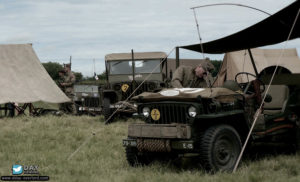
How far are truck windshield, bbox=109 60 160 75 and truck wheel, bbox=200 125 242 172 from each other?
6773 millimetres

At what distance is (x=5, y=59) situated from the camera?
42.3 feet

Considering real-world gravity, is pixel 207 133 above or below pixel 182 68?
below

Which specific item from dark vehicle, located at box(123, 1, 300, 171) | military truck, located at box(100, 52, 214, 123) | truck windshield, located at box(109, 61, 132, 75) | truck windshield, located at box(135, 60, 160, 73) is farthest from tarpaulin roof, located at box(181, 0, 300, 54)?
truck windshield, located at box(109, 61, 132, 75)

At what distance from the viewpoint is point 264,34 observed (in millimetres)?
6504

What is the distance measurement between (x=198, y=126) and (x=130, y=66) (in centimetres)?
697

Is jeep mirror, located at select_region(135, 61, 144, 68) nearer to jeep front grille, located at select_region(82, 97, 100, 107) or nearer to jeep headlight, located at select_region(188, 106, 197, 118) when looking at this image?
jeep front grille, located at select_region(82, 97, 100, 107)

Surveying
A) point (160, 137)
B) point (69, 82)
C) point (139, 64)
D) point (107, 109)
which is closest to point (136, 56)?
point (139, 64)

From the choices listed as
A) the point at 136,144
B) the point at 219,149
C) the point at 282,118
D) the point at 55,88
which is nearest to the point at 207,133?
the point at 219,149

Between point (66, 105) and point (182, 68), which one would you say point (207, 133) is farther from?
point (66, 105)

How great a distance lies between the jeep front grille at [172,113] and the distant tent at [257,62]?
375 inches

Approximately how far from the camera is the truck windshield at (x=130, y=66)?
453 inches

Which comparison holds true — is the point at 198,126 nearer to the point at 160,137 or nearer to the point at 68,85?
the point at 160,137

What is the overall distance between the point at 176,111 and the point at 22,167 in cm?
198

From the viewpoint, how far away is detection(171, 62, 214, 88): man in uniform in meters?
6.10
